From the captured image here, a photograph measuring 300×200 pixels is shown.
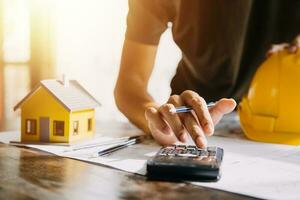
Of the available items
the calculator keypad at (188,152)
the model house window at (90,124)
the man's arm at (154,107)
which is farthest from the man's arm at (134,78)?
the calculator keypad at (188,152)

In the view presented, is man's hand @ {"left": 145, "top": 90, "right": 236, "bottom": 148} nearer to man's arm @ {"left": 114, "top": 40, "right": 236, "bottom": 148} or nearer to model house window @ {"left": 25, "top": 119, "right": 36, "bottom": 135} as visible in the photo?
man's arm @ {"left": 114, "top": 40, "right": 236, "bottom": 148}

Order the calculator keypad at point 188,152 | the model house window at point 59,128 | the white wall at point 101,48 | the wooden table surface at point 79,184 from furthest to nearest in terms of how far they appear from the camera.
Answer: the white wall at point 101,48, the model house window at point 59,128, the calculator keypad at point 188,152, the wooden table surface at point 79,184

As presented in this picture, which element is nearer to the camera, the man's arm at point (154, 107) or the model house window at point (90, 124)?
the man's arm at point (154, 107)

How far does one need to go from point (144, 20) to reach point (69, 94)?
463mm

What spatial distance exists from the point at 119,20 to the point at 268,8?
436 mm

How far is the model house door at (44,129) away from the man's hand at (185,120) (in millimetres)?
184

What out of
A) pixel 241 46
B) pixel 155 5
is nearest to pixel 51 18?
pixel 155 5

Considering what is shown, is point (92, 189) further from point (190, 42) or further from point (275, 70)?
point (190, 42)

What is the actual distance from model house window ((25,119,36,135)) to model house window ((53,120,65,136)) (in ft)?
0.13

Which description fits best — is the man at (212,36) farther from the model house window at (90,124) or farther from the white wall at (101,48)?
the model house window at (90,124)

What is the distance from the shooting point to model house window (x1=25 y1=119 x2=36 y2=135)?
81 cm

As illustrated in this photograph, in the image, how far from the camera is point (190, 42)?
4.30ft

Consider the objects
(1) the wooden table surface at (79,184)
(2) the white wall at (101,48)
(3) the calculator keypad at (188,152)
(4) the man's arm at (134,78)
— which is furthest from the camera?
(2) the white wall at (101,48)

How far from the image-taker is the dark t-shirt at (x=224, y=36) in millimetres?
1285
